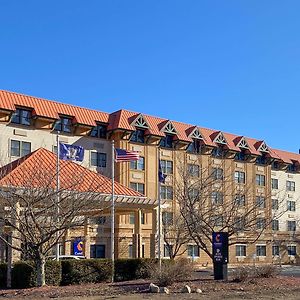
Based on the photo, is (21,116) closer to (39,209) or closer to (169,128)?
(169,128)

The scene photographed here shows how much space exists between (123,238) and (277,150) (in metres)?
34.3

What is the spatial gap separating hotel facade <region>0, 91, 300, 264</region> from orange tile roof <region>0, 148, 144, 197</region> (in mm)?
5453

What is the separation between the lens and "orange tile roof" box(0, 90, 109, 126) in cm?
5084

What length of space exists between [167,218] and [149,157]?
7071mm

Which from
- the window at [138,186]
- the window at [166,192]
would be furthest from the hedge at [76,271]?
the window at [166,192]

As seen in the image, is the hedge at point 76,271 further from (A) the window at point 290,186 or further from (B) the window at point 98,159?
(A) the window at point 290,186

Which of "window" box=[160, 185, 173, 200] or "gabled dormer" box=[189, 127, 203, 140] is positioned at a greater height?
"gabled dormer" box=[189, 127, 203, 140]

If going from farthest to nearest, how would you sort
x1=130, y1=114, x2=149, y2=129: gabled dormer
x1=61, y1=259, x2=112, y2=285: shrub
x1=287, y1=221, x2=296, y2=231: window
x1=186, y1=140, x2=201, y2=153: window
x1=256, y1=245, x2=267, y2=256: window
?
x1=287, y1=221, x2=296, y2=231: window, x1=256, y1=245, x2=267, y2=256: window, x1=186, y1=140, x2=201, y2=153: window, x1=130, y1=114, x2=149, y2=129: gabled dormer, x1=61, y1=259, x2=112, y2=285: shrub

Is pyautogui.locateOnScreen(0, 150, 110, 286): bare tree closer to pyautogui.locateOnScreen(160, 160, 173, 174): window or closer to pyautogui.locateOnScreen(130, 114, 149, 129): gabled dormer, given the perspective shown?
pyautogui.locateOnScreen(130, 114, 149, 129): gabled dormer

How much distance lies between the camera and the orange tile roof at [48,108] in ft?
167

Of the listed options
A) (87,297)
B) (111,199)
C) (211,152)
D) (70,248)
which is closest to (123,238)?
(70,248)

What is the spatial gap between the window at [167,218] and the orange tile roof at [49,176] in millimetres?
25111

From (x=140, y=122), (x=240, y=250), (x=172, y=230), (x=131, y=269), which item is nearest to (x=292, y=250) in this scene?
(x=240, y=250)

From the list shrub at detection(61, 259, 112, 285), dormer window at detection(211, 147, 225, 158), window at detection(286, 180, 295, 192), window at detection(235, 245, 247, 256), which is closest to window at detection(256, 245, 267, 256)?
window at detection(235, 245, 247, 256)
